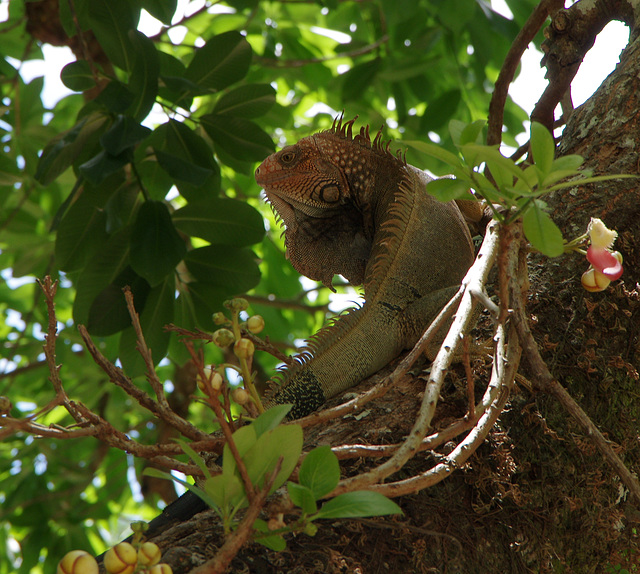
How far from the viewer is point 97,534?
4.97m

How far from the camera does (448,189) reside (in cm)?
137

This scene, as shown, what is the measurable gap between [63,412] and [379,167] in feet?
11.5

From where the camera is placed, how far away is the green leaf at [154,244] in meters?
2.33

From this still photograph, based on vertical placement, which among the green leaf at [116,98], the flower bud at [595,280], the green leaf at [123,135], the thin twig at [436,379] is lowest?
the green leaf at [123,135]

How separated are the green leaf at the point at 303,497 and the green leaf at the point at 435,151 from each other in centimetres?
60

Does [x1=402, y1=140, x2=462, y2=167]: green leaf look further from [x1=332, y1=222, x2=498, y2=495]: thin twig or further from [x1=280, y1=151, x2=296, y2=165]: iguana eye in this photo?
[x1=280, y1=151, x2=296, y2=165]: iguana eye

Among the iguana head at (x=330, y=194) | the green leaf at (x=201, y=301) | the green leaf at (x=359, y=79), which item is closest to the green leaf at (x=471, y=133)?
the iguana head at (x=330, y=194)

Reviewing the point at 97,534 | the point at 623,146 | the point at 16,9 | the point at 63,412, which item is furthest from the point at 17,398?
the point at 623,146

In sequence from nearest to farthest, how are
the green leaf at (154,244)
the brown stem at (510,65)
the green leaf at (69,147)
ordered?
the green leaf at (154,244) < the green leaf at (69,147) < the brown stem at (510,65)

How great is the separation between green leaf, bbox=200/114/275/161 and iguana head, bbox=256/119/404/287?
44 cm

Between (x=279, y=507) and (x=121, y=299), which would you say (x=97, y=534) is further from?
(x=279, y=507)

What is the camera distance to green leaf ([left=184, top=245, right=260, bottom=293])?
274 cm

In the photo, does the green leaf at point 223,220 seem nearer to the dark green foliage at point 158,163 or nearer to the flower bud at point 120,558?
the dark green foliage at point 158,163

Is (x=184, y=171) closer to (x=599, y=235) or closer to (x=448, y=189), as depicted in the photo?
(x=448, y=189)
